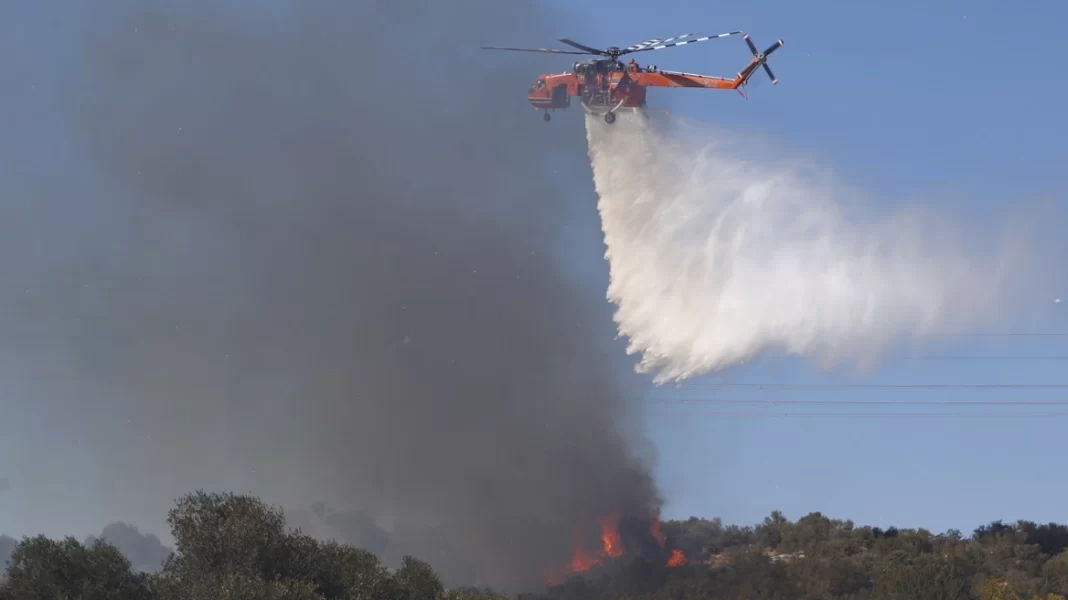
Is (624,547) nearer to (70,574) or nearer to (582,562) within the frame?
(582,562)

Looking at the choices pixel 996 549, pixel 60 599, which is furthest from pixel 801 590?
pixel 60 599

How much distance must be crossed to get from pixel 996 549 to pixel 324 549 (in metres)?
48.0

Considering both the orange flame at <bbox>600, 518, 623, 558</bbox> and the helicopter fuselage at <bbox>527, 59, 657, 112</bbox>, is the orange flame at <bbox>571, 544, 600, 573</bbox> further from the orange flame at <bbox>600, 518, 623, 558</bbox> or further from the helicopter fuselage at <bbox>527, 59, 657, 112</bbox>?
the helicopter fuselage at <bbox>527, 59, 657, 112</bbox>

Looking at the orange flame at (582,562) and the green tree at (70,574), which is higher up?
the orange flame at (582,562)

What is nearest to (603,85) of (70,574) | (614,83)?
(614,83)

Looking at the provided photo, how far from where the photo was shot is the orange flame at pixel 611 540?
9412cm

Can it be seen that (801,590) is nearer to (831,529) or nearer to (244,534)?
(831,529)

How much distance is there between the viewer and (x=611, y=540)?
95.1m

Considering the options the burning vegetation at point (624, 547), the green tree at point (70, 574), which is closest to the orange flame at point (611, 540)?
the burning vegetation at point (624, 547)

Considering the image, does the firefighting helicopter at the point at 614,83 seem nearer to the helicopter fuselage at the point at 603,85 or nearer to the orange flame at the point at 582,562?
the helicopter fuselage at the point at 603,85

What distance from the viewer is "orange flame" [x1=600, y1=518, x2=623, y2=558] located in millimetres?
94125

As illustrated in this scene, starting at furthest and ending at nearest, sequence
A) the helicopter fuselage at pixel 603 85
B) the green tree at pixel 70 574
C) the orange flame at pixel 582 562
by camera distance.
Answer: the orange flame at pixel 582 562 < the helicopter fuselage at pixel 603 85 < the green tree at pixel 70 574

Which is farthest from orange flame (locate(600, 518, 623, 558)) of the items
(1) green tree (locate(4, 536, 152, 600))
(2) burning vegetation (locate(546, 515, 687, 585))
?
(1) green tree (locate(4, 536, 152, 600))

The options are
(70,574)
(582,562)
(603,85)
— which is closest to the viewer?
(70,574)
